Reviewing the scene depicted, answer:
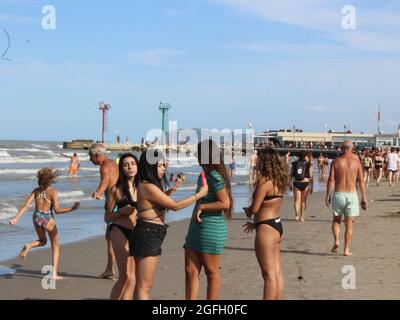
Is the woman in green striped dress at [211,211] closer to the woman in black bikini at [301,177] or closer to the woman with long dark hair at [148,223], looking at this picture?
the woman with long dark hair at [148,223]

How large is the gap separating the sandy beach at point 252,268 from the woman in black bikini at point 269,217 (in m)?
1.14

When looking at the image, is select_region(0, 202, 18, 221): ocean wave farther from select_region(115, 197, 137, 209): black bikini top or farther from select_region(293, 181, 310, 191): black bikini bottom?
select_region(115, 197, 137, 209): black bikini top

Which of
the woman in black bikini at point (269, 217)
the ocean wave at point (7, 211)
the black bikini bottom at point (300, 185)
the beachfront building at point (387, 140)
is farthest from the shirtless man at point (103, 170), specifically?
the beachfront building at point (387, 140)

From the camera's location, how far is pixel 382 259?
8.84m

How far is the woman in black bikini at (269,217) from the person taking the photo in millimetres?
5566

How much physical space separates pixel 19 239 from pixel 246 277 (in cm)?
592

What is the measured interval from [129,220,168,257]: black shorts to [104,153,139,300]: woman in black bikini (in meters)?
0.70

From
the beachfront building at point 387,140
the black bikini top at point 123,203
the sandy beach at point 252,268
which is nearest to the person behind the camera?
the black bikini top at point 123,203

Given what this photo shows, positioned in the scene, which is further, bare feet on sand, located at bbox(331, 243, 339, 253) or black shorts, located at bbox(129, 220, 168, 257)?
bare feet on sand, located at bbox(331, 243, 339, 253)

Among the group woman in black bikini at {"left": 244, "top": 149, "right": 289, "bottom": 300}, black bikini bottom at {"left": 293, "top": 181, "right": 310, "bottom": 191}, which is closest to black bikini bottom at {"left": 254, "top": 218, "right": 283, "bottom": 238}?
woman in black bikini at {"left": 244, "top": 149, "right": 289, "bottom": 300}

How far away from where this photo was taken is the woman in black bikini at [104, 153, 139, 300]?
5746 mm

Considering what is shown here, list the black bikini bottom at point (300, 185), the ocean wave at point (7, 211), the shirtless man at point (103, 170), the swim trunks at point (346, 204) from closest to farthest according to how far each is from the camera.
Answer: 1. the shirtless man at point (103, 170)
2. the swim trunks at point (346, 204)
3. the black bikini bottom at point (300, 185)
4. the ocean wave at point (7, 211)

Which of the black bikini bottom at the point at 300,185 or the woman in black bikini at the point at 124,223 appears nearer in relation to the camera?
the woman in black bikini at the point at 124,223

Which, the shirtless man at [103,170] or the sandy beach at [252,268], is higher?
the shirtless man at [103,170]
